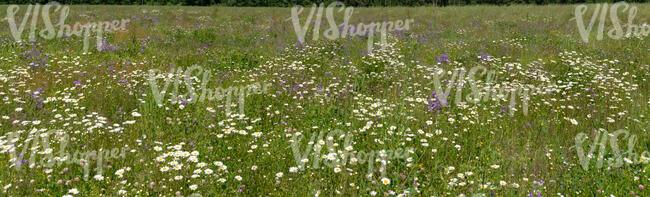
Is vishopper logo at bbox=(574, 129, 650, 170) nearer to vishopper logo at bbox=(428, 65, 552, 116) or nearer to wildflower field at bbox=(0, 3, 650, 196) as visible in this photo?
wildflower field at bbox=(0, 3, 650, 196)

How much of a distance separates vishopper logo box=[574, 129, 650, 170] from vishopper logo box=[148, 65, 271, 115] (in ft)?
13.4

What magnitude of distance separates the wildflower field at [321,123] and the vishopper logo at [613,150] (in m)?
0.02

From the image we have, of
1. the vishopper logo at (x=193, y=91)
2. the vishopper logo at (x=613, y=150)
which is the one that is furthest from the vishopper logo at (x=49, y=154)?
the vishopper logo at (x=613, y=150)

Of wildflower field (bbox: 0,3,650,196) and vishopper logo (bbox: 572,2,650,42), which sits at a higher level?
vishopper logo (bbox: 572,2,650,42)

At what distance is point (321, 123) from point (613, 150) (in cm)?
323

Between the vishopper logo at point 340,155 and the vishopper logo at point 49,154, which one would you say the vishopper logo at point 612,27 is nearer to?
the vishopper logo at point 340,155

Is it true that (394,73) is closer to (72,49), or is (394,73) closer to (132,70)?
(132,70)

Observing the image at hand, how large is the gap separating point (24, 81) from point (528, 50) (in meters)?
10.6

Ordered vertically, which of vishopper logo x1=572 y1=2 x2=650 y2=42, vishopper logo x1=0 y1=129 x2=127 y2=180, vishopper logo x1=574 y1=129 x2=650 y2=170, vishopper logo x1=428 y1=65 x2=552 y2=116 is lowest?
vishopper logo x1=574 y1=129 x2=650 y2=170

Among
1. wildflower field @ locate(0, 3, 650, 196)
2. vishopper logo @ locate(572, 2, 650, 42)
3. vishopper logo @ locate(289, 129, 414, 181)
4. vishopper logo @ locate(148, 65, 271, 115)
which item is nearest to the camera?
wildflower field @ locate(0, 3, 650, 196)

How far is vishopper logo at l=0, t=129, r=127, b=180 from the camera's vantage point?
331cm

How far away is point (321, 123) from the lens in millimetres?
4602

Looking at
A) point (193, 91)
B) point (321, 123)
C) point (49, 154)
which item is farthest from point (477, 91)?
point (49, 154)

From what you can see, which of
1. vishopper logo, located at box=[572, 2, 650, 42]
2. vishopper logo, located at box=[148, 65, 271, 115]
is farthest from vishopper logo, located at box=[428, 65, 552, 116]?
vishopper logo, located at box=[572, 2, 650, 42]
